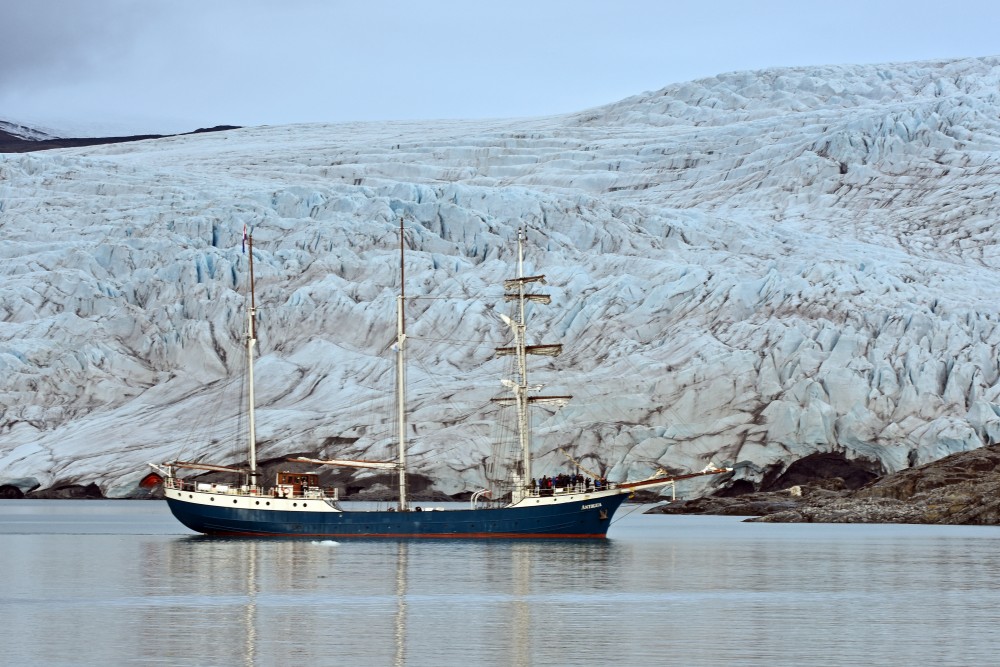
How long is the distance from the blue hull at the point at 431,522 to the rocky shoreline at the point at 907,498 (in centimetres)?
1504

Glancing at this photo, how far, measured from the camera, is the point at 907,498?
53.5 meters

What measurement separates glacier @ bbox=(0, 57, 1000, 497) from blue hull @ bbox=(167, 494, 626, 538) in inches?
681

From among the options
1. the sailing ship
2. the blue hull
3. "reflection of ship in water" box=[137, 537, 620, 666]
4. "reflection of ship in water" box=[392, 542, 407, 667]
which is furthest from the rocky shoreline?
"reflection of ship in water" box=[392, 542, 407, 667]

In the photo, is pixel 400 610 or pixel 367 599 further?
pixel 367 599

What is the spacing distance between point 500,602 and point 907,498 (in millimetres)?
32895

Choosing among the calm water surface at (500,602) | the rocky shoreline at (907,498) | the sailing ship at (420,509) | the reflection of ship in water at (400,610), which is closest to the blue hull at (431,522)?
the sailing ship at (420,509)

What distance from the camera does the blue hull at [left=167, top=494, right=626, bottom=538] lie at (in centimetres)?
4034

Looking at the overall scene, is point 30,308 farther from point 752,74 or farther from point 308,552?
point 752,74

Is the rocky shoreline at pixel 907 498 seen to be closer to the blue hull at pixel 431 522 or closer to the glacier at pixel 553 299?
the glacier at pixel 553 299

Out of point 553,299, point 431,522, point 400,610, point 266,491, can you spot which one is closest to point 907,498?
point 431,522

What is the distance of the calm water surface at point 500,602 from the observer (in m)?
17.9

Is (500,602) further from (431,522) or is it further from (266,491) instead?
(266,491)

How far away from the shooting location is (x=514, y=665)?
16734 millimetres

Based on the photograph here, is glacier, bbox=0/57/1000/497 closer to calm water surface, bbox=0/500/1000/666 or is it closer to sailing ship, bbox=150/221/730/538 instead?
sailing ship, bbox=150/221/730/538
